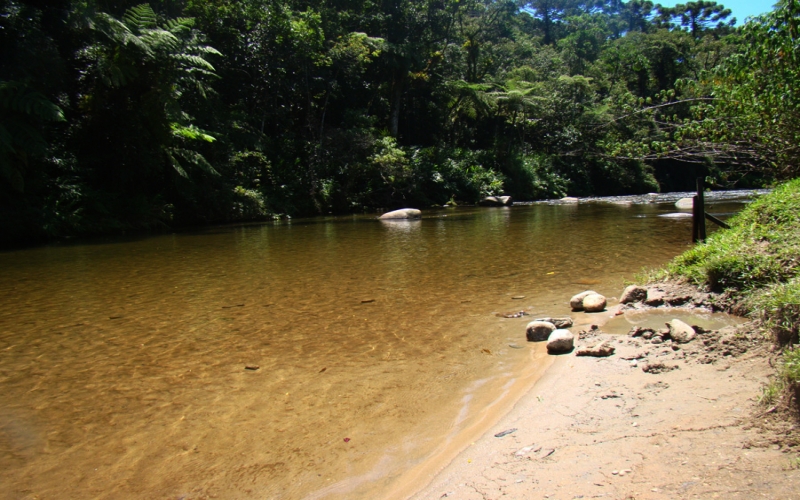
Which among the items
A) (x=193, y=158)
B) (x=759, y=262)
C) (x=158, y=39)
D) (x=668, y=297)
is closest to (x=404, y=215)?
(x=193, y=158)

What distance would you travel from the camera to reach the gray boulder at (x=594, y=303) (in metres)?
5.39

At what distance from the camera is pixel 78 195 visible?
14.7 metres

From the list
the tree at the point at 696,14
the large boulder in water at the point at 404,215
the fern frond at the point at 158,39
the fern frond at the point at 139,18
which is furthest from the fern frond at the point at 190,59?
the tree at the point at 696,14

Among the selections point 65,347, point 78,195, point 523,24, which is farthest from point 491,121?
point 523,24

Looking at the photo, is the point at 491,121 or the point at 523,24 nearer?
the point at 491,121

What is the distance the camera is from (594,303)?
5418 millimetres

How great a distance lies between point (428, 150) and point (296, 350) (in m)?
23.9

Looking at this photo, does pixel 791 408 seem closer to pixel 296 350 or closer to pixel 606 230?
pixel 296 350

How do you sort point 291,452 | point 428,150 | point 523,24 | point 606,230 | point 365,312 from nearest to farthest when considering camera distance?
point 291,452 < point 365,312 < point 606,230 < point 428,150 < point 523,24

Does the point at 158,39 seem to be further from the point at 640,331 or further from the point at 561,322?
the point at 640,331

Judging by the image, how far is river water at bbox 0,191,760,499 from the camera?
2887 millimetres

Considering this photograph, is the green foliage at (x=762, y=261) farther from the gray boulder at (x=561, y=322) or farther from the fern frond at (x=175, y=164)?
the fern frond at (x=175, y=164)

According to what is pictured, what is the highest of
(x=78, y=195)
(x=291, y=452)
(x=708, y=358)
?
(x=78, y=195)

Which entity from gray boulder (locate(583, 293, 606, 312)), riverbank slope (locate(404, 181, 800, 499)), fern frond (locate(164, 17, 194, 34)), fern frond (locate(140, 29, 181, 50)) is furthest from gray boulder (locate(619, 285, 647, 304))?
fern frond (locate(164, 17, 194, 34))
